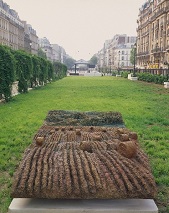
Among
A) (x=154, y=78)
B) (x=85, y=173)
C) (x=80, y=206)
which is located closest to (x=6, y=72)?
(x=85, y=173)

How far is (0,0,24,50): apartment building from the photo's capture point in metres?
65.4

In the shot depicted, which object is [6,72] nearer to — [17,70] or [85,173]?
[17,70]

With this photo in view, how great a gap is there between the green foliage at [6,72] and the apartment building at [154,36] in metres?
33.8

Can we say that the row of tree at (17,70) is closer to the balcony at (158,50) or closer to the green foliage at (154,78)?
the green foliage at (154,78)

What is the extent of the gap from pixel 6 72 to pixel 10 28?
6015 cm

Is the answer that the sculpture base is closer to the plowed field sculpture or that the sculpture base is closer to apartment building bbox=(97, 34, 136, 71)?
the plowed field sculpture

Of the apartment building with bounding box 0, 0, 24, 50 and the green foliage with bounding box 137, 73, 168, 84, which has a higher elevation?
the apartment building with bounding box 0, 0, 24, 50

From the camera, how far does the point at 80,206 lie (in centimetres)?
292

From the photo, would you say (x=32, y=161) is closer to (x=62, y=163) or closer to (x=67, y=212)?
(x=62, y=163)

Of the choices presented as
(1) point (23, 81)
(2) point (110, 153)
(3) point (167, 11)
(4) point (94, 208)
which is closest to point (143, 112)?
(2) point (110, 153)

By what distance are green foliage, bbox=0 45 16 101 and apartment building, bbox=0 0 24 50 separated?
49495 mm

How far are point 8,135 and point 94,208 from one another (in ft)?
17.3

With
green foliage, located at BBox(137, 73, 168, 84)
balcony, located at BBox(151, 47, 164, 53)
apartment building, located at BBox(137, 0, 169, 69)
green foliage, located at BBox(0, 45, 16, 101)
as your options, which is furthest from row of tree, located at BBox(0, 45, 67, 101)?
balcony, located at BBox(151, 47, 164, 53)

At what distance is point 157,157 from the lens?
5938 mm
